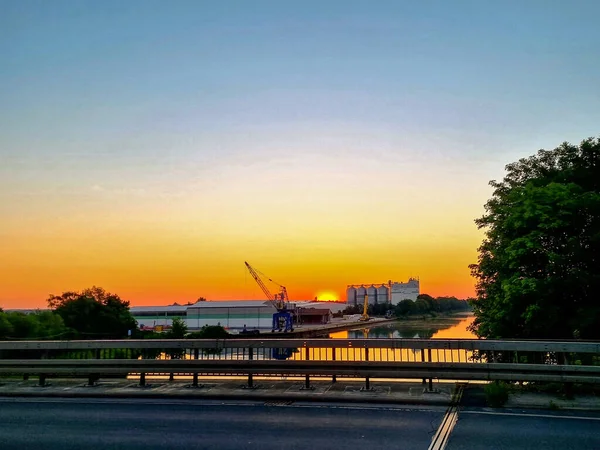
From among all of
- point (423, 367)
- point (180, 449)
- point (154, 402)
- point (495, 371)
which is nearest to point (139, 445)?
point (180, 449)

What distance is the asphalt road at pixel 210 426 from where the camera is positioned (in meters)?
8.05

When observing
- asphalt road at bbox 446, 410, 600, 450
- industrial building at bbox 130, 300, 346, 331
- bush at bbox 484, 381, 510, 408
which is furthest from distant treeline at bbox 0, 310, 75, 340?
industrial building at bbox 130, 300, 346, 331

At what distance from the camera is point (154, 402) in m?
11.6

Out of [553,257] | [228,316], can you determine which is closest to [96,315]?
[228,316]

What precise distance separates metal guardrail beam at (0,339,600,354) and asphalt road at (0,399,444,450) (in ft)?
6.09

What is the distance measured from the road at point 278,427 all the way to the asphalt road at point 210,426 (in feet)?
0.05

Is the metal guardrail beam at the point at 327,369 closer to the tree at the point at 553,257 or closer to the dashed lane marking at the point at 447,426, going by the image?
the dashed lane marking at the point at 447,426

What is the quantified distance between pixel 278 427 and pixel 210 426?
128cm

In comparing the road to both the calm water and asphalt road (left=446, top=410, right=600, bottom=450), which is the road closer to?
asphalt road (left=446, top=410, right=600, bottom=450)

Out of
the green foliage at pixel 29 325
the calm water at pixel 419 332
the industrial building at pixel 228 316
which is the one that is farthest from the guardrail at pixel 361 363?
the industrial building at pixel 228 316

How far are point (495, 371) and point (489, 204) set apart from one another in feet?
57.3

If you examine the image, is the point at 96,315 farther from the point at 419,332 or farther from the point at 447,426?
the point at 447,426

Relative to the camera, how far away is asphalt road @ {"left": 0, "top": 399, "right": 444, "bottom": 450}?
805cm

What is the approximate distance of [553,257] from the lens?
730 inches
